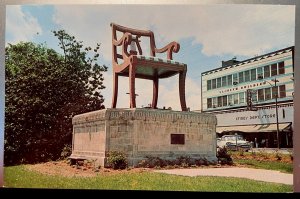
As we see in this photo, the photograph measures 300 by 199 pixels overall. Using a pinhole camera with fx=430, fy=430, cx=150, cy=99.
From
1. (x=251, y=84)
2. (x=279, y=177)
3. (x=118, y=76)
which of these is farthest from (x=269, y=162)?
(x=118, y=76)

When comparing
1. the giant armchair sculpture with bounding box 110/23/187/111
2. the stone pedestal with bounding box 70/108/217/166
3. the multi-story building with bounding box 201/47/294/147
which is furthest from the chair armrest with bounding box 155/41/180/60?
the stone pedestal with bounding box 70/108/217/166

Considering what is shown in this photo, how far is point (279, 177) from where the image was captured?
666 cm

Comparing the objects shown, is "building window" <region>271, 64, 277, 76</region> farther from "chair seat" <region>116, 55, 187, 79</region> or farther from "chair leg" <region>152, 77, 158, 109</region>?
"chair leg" <region>152, 77, 158, 109</region>

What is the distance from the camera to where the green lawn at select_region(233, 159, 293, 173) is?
6652 mm

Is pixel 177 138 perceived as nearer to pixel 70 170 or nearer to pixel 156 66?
pixel 156 66

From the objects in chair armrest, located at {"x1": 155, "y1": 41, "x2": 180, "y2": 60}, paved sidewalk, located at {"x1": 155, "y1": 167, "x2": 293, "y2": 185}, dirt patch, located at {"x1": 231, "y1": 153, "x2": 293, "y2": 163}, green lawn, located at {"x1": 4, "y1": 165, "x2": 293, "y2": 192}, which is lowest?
green lawn, located at {"x1": 4, "y1": 165, "x2": 293, "y2": 192}

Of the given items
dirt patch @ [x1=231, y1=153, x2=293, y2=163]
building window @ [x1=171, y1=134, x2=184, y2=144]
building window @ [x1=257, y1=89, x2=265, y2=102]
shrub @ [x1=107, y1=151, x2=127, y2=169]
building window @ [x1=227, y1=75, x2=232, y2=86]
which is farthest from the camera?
building window @ [x1=171, y1=134, x2=184, y2=144]

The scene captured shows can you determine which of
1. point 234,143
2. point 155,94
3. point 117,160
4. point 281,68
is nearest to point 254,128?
point 234,143

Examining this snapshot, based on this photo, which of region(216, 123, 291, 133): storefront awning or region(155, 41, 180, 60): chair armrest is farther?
region(216, 123, 291, 133): storefront awning

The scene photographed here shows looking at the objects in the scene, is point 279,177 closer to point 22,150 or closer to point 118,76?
point 118,76

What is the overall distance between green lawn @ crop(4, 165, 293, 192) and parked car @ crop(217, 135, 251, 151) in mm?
776

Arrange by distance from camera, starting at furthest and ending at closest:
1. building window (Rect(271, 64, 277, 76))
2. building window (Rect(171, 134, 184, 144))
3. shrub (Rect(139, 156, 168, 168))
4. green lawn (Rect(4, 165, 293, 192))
→ 1. building window (Rect(171, 134, 184, 144))
2. shrub (Rect(139, 156, 168, 168))
3. building window (Rect(271, 64, 277, 76))
4. green lawn (Rect(4, 165, 293, 192))

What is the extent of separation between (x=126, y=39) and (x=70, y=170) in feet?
7.99

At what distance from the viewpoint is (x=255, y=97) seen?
23.8 feet
